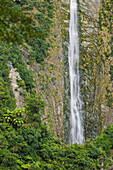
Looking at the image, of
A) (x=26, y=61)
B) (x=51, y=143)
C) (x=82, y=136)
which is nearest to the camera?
(x=51, y=143)

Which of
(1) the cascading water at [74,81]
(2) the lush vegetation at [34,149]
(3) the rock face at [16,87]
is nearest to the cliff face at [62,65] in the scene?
(3) the rock face at [16,87]

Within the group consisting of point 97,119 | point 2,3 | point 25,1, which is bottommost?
point 97,119

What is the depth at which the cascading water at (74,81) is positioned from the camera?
65.8ft

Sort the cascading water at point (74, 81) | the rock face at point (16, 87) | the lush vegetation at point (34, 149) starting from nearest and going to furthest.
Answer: the lush vegetation at point (34, 149), the rock face at point (16, 87), the cascading water at point (74, 81)

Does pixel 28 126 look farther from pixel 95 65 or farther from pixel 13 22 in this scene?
pixel 95 65

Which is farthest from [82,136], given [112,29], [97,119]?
[112,29]

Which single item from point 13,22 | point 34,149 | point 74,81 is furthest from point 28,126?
point 74,81

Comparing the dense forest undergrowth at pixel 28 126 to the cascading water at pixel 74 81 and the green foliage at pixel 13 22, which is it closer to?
the green foliage at pixel 13 22

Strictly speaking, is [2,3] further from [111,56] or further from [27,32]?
[111,56]

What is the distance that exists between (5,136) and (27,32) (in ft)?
21.2

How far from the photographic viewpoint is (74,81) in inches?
875

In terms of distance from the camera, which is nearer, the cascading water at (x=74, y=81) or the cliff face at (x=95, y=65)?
the cascading water at (x=74, y=81)

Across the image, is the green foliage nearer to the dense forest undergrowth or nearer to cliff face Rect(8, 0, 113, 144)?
the dense forest undergrowth

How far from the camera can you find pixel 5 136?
8906 mm
